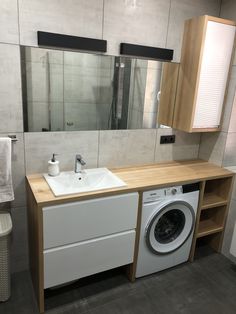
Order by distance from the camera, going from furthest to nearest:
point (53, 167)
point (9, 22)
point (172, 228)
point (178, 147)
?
1. point (178, 147)
2. point (172, 228)
3. point (53, 167)
4. point (9, 22)

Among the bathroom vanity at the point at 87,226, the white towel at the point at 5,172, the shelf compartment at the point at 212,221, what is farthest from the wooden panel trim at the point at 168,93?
the white towel at the point at 5,172

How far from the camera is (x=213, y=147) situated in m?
2.63

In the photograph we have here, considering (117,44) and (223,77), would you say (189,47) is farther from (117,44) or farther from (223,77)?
(117,44)

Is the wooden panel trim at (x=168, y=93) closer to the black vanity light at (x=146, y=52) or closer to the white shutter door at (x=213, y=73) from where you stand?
the black vanity light at (x=146, y=52)

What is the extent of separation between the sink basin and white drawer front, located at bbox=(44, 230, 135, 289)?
0.38 metres

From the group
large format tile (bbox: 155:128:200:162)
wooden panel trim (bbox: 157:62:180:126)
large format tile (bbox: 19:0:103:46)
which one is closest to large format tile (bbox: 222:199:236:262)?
large format tile (bbox: 155:128:200:162)

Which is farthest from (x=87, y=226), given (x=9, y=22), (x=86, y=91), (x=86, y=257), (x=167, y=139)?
(x=9, y=22)

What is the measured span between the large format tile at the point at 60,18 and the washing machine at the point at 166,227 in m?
1.33

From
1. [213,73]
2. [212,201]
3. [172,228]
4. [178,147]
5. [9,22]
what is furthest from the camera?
[178,147]

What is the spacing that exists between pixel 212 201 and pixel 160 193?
2.34 feet

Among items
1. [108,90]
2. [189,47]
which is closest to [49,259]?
[108,90]

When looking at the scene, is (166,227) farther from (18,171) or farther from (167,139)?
(18,171)

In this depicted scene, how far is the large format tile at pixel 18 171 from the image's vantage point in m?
1.94

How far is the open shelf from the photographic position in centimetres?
246
